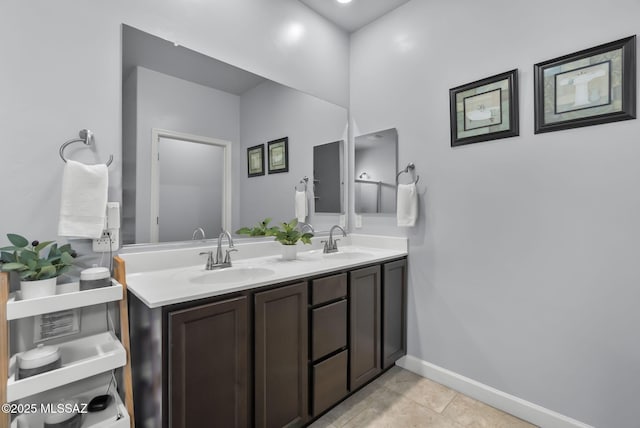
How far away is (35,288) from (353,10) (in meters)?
2.65

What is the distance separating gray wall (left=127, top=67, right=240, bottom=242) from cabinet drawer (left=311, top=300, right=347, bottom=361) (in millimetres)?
832

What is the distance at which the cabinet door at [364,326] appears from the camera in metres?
1.81

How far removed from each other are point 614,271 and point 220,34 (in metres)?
2.49

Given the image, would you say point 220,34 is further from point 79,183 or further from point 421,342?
point 421,342

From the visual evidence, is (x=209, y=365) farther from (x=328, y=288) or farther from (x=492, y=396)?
(x=492, y=396)

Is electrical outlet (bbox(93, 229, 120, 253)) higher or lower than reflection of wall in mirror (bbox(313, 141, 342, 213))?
lower

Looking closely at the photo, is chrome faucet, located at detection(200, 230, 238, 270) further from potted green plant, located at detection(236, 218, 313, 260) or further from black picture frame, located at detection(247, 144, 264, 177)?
black picture frame, located at detection(247, 144, 264, 177)

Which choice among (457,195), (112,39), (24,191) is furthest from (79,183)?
(457,195)

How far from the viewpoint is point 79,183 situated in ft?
4.09

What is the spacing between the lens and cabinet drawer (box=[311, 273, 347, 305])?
1582 mm

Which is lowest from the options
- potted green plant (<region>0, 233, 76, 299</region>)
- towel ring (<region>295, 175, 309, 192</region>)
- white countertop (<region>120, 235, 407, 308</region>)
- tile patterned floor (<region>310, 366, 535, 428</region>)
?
tile patterned floor (<region>310, 366, 535, 428</region>)

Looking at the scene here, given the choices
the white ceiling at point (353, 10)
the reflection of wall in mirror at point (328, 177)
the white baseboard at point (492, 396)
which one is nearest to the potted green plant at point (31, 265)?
the reflection of wall in mirror at point (328, 177)

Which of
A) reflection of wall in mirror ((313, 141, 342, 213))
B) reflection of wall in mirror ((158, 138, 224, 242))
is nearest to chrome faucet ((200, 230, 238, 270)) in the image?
reflection of wall in mirror ((158, 138, 224, 242))

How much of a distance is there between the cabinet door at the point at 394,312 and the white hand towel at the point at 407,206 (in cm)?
30
